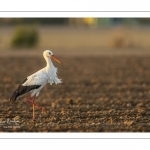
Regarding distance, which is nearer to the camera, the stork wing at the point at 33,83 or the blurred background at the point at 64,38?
the stork wing at the point at 33,83

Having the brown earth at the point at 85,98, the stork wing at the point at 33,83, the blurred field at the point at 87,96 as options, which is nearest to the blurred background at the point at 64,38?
the blurred field at the point at 87,96

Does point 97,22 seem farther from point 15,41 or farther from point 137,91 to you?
point 137,91

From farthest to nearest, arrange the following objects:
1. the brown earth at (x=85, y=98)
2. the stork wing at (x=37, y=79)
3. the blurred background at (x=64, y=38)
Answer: the blurred background at (x=64, y=38) → the stork wing at (x=37, y=79) → the brown earth at (x=85, y=98)

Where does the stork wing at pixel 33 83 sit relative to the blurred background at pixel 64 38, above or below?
below

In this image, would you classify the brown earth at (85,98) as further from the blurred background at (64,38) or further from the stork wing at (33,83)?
the blurred background at (64,38)

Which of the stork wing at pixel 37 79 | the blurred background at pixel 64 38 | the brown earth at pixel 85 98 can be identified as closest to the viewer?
the brown earth at pixel 85 98

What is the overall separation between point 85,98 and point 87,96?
17.7 inches

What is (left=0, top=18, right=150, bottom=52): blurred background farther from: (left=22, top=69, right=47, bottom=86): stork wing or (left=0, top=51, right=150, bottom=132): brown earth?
(left=22, top=69, right=47, bottom=86): stork wing

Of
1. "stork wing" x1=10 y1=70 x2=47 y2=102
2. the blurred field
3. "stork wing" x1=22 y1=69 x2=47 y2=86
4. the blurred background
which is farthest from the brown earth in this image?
the blurred background

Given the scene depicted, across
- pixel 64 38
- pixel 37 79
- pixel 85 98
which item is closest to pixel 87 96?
pixel 85 98

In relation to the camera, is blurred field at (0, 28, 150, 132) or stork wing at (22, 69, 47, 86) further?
stork wing at (22, 69, 47, 86)

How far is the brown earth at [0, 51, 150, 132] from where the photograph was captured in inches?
417

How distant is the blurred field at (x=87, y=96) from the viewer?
1062cm
